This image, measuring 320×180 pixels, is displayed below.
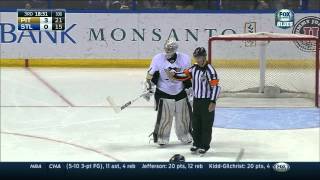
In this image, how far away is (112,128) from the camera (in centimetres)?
777

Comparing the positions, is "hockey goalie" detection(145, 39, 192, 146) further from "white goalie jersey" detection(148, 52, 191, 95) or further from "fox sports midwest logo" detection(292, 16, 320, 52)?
"fox sports midwest logo" detection(292, 16, 320, 52)

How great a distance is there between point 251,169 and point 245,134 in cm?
427

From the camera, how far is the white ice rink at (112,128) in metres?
6.44

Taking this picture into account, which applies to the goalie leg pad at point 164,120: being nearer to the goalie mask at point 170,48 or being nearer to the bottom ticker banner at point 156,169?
the goalie mask at point 170,48

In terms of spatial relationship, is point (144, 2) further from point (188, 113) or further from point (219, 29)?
point (188, 113)

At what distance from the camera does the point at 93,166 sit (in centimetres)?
315

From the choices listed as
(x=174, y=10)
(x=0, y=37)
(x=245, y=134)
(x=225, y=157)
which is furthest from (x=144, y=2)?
(x=225, y=157)

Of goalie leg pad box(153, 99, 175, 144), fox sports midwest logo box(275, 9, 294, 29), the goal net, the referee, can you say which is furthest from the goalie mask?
fox sports midwest logo box(275, 9, 294, 29)

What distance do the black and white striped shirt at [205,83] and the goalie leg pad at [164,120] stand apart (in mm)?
476

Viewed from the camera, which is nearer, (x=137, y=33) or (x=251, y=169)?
(x=251, y=169)

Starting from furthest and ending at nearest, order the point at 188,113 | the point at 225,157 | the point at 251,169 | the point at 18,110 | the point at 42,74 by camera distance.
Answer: the point at 42,74 < the point at 18,110 < the point at 188,113 < the point at 225,157 < the point at 251,169

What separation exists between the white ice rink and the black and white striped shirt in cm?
55

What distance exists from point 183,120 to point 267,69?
400 cm

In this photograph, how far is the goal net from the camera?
379 inches
